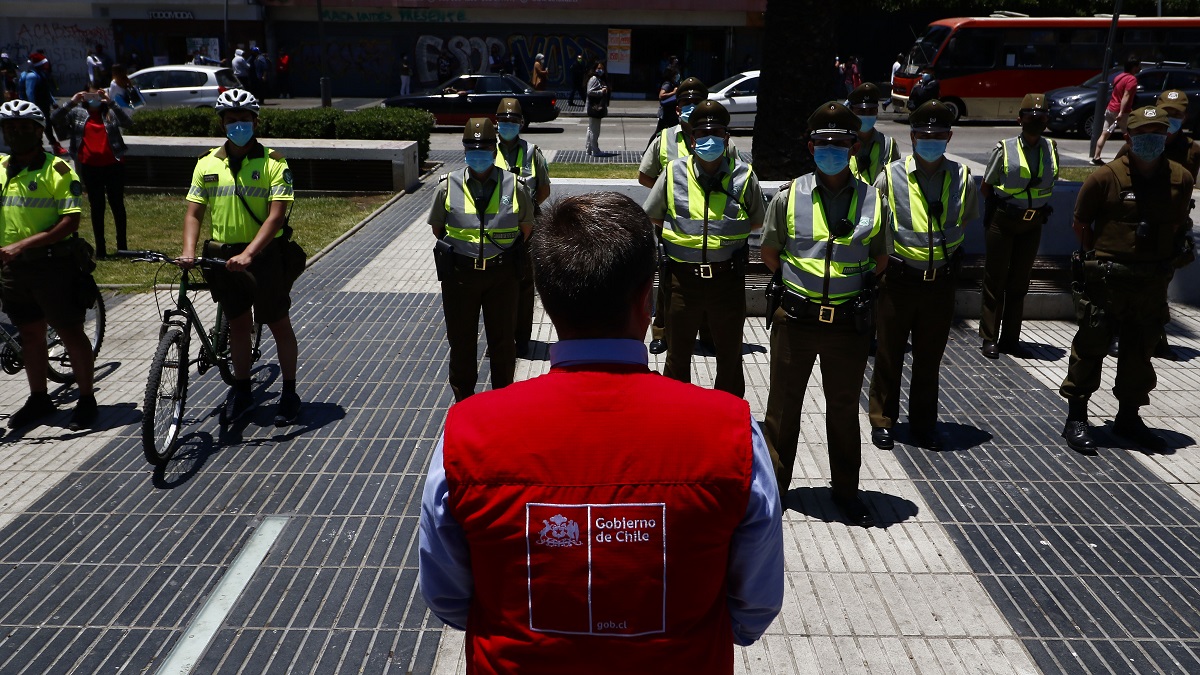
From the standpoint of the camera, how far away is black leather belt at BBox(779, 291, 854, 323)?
524 cm

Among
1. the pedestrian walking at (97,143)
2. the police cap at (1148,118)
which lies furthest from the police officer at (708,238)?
the pedestrian walking at (97,143)

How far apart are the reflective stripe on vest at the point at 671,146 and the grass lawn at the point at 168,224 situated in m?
5.15

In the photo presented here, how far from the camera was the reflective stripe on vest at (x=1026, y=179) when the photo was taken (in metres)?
8.00

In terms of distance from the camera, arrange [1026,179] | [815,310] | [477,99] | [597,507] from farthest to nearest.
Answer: [477,99] → [1026,179] → [815,310] → [597,507]

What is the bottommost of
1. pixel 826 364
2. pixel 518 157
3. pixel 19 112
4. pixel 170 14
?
pixel 826 364

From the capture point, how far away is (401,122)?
17.0 m

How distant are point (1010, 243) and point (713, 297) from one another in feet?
11.1

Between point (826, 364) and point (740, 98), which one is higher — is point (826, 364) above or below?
below

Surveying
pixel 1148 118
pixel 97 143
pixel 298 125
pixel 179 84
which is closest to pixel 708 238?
pixel 1148 118

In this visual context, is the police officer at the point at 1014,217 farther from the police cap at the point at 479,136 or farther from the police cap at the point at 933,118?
the police cap at the point at 479,136

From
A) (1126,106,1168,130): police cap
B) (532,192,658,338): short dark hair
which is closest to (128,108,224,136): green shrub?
(1126,106,1168,130): police cap

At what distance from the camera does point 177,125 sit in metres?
17.2

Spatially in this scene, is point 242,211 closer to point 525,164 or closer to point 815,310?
point 525,164

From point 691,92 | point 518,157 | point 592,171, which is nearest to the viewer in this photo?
point 518,157
